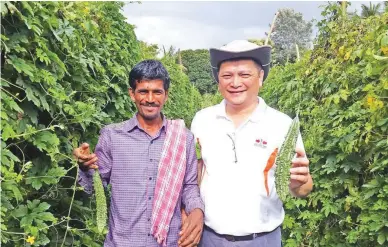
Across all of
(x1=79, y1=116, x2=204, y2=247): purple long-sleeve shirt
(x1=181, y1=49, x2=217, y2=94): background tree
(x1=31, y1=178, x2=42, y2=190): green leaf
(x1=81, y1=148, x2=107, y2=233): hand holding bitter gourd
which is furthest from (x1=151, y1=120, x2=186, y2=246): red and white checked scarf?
(x1=181, y1=49, x2=217, y2=94): background tree

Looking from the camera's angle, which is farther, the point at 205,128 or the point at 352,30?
the point at 352,30

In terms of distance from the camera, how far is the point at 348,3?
564 cm

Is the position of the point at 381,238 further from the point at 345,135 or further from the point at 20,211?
the point at 20,211

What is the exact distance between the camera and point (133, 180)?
2.81 meters

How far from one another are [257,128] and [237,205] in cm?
47

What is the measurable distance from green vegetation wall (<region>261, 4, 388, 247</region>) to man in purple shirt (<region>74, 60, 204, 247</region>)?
0.95 m

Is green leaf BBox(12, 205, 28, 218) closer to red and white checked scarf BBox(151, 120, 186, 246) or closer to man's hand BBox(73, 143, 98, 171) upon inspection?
Result: man's hand BBox(73, 143, 98, 171)

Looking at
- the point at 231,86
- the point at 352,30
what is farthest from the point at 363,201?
the point at 352,30

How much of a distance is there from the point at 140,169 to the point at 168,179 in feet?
0.55

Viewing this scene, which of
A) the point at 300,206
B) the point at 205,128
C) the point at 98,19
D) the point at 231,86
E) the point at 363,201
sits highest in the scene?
the point at 98,19

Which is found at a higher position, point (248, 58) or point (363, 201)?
point (248, 58)

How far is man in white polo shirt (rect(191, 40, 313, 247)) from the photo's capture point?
2.87 meters

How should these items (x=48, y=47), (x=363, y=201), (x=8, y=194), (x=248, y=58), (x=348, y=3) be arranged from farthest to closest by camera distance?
(x=348, y=3)
(x=363, y=201)
(x=248, y=58)
(x=48, y=47)
(x=8, y=194)

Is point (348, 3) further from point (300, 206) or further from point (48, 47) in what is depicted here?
point (48, 47)
